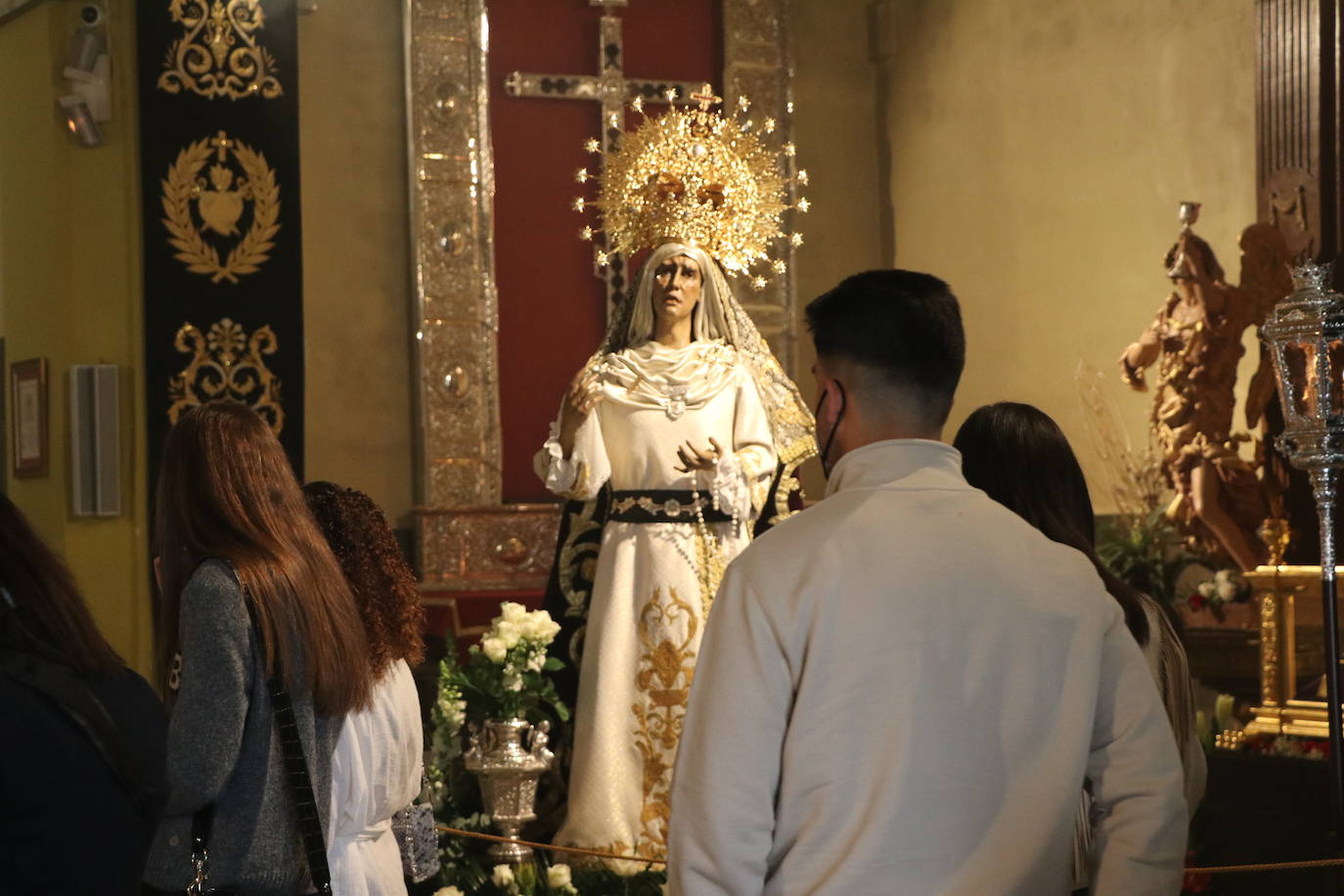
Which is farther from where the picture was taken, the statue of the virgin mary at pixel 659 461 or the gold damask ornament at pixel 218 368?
the gold damask ornament at pixel 218 368

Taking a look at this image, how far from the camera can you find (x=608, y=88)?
10.5 m

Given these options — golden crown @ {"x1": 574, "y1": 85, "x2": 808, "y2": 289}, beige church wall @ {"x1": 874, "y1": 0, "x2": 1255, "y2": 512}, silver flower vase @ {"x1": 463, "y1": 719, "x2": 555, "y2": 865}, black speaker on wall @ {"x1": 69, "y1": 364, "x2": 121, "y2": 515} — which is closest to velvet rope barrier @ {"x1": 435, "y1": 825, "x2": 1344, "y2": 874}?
silver flower vase @ {"x1": 463, "y1": 719, "x2": 555, "y2": 865}

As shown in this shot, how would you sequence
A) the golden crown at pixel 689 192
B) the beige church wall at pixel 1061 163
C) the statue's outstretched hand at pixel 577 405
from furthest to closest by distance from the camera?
1. the beige church wall at pixel 1061 163
2. the golden crown at pixel 689 192
3. the statue's outstretched hand at pixel 577 405

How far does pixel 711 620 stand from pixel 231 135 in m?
5.00

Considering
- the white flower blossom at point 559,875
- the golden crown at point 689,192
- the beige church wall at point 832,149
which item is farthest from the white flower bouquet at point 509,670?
the beige church wall at point 832,149

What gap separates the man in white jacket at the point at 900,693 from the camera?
1.96 m

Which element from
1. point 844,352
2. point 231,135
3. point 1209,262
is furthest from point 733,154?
point 844,352

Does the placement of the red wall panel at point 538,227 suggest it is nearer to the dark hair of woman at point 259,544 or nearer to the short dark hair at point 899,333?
the dark hair of woman at point 259,544

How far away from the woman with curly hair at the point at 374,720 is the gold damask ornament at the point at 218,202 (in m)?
3.70

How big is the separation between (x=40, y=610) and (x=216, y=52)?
15.1 ft

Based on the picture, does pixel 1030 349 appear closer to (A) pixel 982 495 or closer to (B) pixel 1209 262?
(B) pixel 1209 262

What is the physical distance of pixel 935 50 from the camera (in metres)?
10.9

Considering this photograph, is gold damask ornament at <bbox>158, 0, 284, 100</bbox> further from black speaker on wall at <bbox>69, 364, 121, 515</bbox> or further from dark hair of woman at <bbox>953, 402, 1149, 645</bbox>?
dark hair of woman at <bbox>953, 402, 1149, 645</bbox>

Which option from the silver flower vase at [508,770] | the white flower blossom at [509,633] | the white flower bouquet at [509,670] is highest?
the white flower blossom at [509,633]
